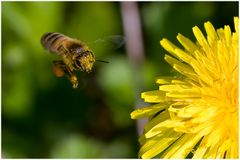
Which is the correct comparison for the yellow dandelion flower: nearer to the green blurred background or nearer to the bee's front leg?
the bee's front leg

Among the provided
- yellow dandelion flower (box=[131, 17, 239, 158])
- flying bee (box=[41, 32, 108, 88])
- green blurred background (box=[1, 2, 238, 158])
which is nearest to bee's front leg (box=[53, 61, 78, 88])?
flying bee (box=[41, 32, 108, 88])

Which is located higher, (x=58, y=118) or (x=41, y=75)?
(x=41, y=75)

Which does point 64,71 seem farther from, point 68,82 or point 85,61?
point 68,82

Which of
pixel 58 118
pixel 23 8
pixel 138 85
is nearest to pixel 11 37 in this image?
pixel 23 8

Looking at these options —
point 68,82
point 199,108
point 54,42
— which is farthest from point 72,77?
point 68,82

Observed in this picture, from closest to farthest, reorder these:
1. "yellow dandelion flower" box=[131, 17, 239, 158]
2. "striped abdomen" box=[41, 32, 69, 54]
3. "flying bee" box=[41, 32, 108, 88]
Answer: "yellow dandelion flower" box=[131, 17, 239, 158] → "flying bee" box=[41, 32, 108, 88] → "striped abdomen" box=[41, 32, 69, 54]

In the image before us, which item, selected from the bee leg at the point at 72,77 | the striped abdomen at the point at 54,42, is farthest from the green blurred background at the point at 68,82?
the bee leg at the point at 72,77

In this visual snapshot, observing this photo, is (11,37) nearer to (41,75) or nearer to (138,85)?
(41,75)
